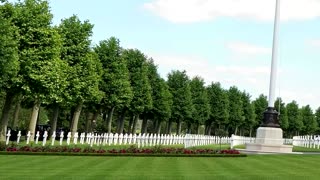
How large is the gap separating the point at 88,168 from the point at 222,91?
3258 inches

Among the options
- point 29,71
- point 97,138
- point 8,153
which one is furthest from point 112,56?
point 8,153

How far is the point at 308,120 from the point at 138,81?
87291 millimetres

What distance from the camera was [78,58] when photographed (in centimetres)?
4991

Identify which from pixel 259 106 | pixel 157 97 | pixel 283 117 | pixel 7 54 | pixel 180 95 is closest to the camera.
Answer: pixel 7 54

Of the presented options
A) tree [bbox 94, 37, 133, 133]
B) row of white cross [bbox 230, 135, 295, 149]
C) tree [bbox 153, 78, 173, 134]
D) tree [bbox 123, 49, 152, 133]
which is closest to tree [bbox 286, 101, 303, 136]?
row of white cross [bbox 230, 135, 295, 149]

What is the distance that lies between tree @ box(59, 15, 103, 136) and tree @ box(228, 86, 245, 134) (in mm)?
57461

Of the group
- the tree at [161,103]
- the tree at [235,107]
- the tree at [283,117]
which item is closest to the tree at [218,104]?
the tree at [235,107]

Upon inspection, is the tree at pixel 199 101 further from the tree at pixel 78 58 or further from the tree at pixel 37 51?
the tree at pixel 37 51

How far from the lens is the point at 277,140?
147ft

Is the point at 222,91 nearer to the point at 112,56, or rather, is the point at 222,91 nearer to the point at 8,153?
the point at 112,56

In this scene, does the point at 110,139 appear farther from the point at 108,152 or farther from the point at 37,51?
the point at 108,152

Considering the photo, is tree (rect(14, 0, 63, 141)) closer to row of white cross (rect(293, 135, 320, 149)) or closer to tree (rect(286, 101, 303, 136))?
row of white cross (rect(293, 135, 320, 149))

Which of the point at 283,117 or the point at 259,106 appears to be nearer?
the point at 259,106

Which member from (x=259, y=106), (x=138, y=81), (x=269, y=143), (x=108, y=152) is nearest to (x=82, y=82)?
(x=138, y=81)
